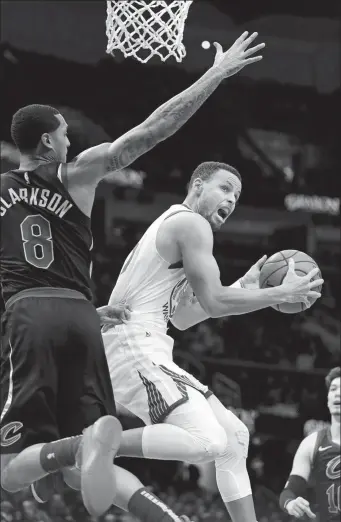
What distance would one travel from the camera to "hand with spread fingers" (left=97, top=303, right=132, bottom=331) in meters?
5.47

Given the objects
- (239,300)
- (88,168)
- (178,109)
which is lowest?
(239,300)

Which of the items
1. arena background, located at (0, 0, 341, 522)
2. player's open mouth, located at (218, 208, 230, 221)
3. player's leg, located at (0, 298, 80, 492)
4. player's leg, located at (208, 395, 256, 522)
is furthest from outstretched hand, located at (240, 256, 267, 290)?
arena background, located at (0, 0, 341, 522)

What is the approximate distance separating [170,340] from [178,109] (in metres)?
1.32

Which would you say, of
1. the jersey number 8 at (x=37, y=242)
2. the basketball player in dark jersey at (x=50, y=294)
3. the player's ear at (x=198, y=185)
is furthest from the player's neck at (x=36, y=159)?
the player's ear at (x=198, y=185)

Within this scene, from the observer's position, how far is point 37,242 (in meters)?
4.85

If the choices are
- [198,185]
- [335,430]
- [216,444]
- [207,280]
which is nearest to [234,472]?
[216,444]

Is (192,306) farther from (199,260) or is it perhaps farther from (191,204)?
(199,260)

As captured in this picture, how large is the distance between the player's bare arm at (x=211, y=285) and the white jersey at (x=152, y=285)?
8.3 inches

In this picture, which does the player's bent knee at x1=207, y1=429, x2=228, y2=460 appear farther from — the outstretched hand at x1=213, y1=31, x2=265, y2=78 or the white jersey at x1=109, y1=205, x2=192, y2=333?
the outstretched hand at x1=213, y1=31, x2=265, y2=78

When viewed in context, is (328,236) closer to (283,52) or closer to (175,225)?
(283,52)

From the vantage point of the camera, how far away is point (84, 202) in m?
4.93

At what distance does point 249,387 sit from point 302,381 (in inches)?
29.7

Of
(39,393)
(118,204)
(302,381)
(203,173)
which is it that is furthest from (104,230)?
(39,393)

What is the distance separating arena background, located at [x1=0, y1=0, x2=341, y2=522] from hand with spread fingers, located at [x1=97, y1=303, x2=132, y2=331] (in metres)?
7.11
